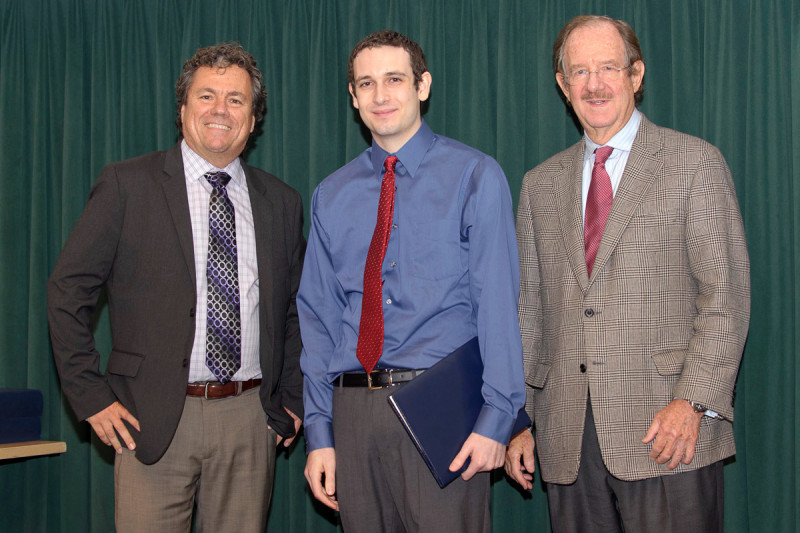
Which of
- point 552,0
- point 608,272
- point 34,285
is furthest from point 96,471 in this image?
point 552,0

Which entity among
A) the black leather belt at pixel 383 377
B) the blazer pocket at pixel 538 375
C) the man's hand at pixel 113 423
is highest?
the black leather belt at pixel 383 377

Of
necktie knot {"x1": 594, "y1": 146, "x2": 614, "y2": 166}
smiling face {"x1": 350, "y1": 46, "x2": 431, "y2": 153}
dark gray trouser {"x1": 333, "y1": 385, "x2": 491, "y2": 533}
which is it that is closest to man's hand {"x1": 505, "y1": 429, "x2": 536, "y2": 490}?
dark gray trouser {"x1": 333, "y1": 385, "x2": 491, "y2": 533}

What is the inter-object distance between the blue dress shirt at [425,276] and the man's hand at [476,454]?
0.08ft

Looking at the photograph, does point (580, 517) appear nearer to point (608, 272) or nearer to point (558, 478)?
point (558, 478)

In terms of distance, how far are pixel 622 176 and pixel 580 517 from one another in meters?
1.00

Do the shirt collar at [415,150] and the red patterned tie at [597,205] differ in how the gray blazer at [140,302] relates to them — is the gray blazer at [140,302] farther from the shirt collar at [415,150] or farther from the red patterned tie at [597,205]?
the red patterned tie at [597,205]

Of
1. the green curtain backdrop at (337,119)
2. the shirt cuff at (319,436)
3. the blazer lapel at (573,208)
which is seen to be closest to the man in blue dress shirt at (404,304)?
the shirt cuff at (319,436)

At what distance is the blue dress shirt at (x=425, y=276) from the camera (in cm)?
181

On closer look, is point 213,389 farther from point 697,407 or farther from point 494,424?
point 697,407

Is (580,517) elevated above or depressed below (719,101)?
Answer: below

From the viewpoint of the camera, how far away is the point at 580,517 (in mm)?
2062

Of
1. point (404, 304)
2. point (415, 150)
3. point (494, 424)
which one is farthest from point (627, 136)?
point (494, 424)

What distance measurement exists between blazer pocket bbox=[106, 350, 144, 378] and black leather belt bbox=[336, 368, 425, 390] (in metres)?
0.75

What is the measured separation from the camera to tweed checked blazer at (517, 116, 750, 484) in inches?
74.4
